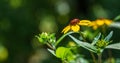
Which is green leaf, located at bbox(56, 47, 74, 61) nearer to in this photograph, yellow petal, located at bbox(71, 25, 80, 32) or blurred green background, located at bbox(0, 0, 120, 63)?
yellow petal, located at bbox(71, 25, 80, 32)

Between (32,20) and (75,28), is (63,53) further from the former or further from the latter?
(32,20)

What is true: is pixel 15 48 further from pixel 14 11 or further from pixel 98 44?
pixel 98 44

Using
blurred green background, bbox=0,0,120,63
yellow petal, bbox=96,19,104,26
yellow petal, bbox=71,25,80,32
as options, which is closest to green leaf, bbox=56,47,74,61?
yellow petal, bbox=71,25,80,32

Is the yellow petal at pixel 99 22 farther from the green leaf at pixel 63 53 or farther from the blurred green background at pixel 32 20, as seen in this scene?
the blurred green background at pixel 32 20

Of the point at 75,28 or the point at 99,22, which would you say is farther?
the point at 99,22

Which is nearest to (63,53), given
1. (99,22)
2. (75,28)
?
(75,28)

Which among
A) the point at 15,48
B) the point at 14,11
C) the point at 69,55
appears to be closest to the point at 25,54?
the point at 15,48

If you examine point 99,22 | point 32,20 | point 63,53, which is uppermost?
point 32,20

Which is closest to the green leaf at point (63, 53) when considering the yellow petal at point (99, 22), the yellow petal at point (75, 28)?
the yellow petal at point (75, 28)
